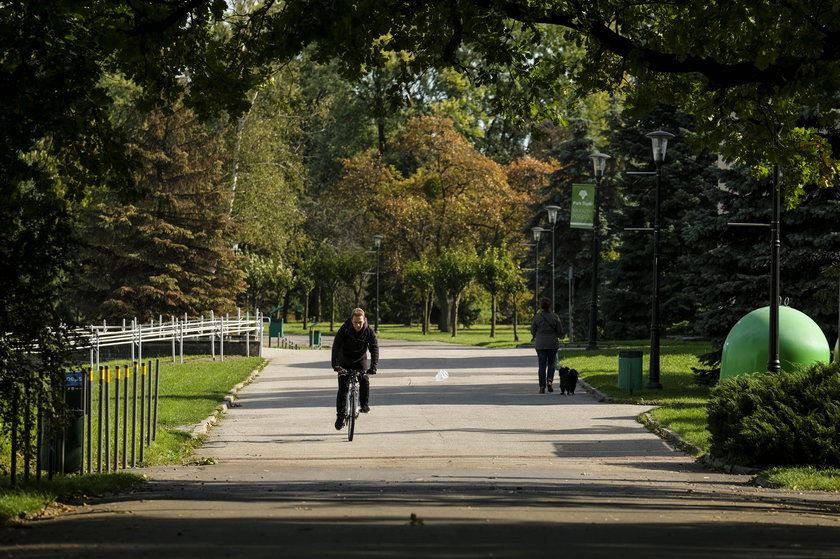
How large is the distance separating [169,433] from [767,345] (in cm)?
993

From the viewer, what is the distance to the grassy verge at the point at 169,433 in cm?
1077

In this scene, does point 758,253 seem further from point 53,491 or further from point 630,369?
point 53,491

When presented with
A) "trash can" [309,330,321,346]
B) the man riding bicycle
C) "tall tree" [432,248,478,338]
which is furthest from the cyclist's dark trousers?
"tall tree" [432,248,478,338]

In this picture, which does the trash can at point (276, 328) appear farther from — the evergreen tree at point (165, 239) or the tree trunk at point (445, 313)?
the tree trunk at point (445, 313)

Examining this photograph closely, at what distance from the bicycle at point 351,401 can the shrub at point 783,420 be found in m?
5.08

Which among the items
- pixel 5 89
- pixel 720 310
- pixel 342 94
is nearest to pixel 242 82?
pixel 5 89

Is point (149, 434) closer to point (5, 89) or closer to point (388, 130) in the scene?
point (5, 89)

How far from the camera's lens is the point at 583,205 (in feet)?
142

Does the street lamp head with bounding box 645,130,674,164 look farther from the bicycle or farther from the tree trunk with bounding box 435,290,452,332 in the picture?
the tree trunk with bounding box 435,290,452,332

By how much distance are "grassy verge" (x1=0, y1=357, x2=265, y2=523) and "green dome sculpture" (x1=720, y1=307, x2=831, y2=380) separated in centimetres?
901

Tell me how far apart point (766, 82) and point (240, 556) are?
790 cm

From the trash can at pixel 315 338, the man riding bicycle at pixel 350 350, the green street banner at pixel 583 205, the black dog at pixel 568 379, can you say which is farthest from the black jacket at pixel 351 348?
the trash can at pixel 315 338

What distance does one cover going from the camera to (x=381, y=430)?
19594mm

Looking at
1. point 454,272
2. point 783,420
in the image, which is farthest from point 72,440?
point 454,272
